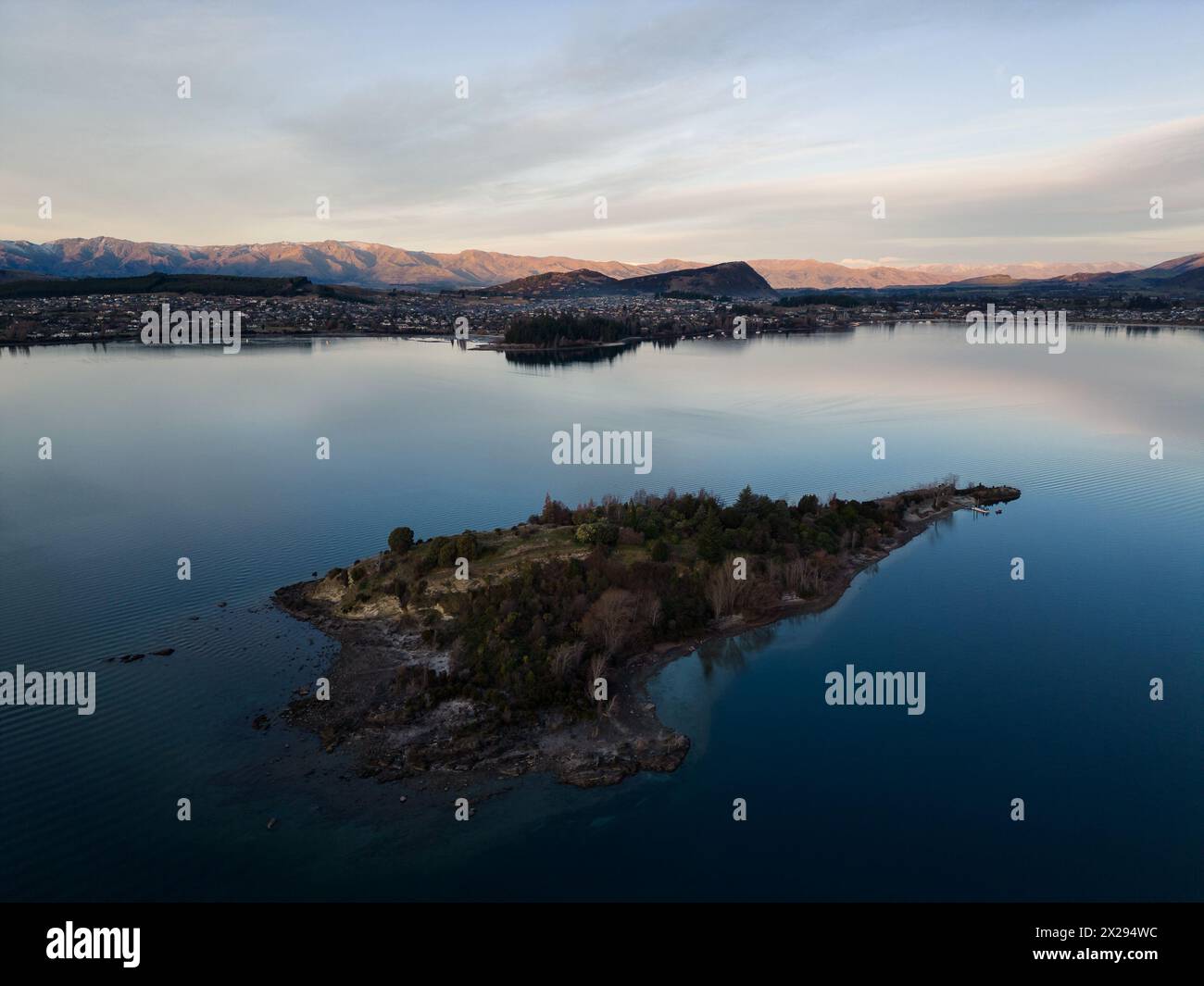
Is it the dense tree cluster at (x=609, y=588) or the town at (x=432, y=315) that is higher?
the town at (x=432, y=315)

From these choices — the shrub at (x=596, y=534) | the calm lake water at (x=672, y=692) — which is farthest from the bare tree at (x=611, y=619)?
the shrub at (x=596, y=534)

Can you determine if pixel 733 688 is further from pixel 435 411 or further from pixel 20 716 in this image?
pixel 435 411

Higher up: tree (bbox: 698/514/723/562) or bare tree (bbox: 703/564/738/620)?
tree (bbox: 698/514/723/562)

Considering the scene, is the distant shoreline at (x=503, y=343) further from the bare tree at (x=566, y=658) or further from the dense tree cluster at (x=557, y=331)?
the bare tree at (x=566, y=658)

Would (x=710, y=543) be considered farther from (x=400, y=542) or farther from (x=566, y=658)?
(x=400, y=542)

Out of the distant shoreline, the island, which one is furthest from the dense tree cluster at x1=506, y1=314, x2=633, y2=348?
the island

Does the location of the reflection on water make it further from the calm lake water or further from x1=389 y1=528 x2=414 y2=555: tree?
x1=389 y1=528 x2=414 y2=555: tree
